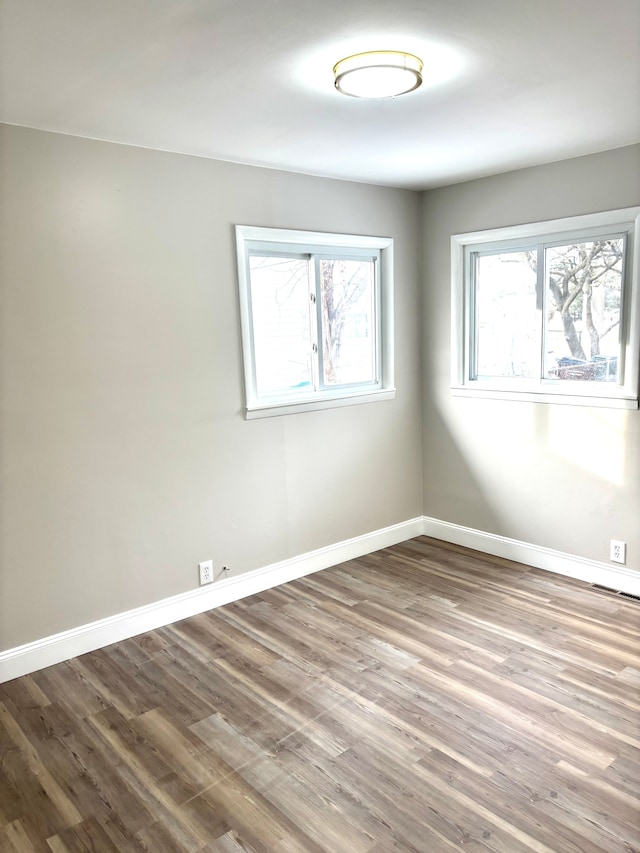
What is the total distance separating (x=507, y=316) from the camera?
426cm

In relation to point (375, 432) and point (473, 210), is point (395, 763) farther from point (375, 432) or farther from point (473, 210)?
point (473, 210)

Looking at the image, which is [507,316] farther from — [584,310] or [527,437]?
[527,437]

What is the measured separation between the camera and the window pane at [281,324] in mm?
3854

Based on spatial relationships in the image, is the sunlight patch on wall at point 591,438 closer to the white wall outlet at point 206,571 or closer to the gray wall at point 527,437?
the gray wall at point 527,437

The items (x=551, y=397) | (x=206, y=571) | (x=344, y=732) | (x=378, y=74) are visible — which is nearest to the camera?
(x=378, y=74)

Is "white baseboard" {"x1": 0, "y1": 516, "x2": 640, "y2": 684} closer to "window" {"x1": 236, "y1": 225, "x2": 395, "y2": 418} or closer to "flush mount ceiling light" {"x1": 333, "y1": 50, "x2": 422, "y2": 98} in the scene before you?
"window" {"x1": 236, "y1": 225, "x2": 395, "y2": 418}

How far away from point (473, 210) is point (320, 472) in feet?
6.70

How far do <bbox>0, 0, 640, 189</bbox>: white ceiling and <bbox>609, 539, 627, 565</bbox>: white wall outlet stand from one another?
2.23 metres

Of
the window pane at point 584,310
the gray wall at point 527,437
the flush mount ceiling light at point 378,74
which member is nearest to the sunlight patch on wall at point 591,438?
the gray wall at point 527,437

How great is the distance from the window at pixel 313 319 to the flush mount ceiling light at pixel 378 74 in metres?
1.41

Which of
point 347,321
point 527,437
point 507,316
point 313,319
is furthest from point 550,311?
point 313,319

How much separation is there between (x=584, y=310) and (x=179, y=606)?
2933 mm

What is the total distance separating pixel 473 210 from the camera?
4.29 metres

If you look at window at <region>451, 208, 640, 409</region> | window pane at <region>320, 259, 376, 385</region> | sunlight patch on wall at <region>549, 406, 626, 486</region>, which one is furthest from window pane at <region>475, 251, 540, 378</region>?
window pane at <region>320, 259, 376, 385</region>
